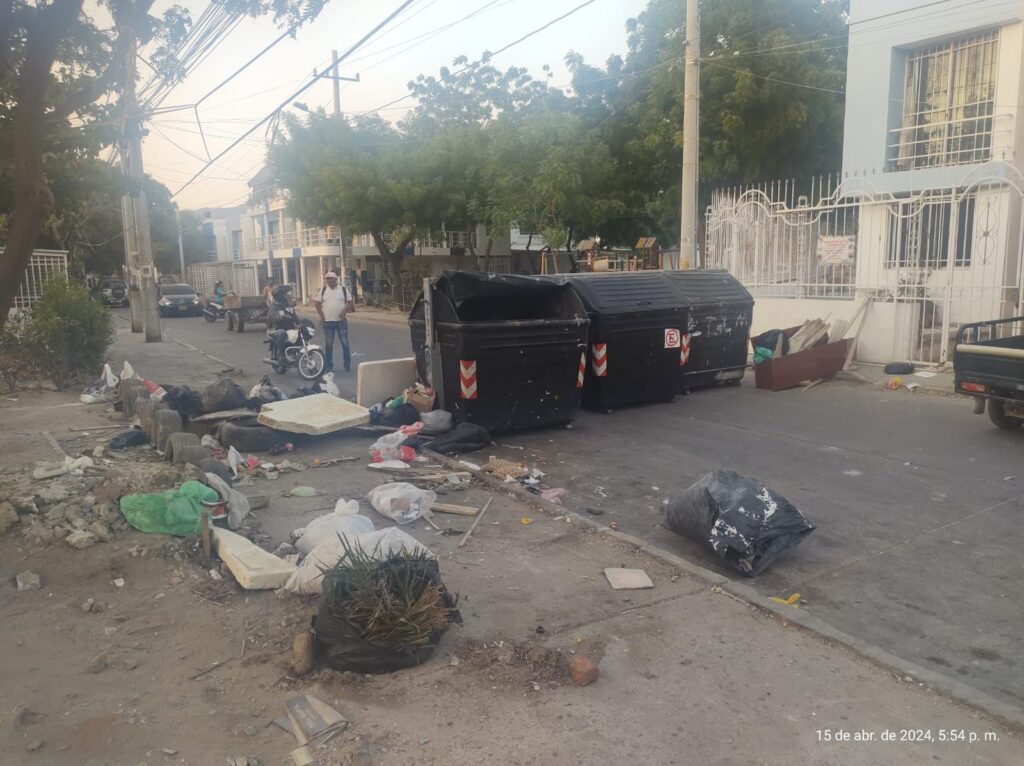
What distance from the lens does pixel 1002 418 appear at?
852 centimetres

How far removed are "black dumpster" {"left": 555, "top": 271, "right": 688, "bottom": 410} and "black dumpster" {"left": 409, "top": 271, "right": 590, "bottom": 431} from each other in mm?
709

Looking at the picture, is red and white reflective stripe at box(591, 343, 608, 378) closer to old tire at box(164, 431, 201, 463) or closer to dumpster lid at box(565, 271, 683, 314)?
dumpster lid at box(565, 271, 683, 314)

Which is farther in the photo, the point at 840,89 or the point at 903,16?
the point at 840,89

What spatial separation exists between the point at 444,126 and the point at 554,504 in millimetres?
25118

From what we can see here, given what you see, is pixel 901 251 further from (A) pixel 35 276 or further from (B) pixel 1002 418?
(A) pixel 35 276

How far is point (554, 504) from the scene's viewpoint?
6.19m

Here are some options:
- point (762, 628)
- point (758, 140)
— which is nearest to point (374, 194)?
point (758, 140)

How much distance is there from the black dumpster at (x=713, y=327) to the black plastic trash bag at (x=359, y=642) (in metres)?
7.77

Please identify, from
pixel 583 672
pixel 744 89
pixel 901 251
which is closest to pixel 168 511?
pixel 583 672

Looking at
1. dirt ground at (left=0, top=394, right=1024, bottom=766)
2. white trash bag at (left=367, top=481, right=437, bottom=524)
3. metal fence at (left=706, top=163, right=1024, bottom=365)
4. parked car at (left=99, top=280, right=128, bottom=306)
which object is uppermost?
metal fence at (left=706, top=163, right=1024, bottom=365)

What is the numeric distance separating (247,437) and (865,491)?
5717mm

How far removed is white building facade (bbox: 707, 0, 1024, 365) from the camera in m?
12.7

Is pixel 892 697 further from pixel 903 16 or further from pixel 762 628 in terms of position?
pixel 903 16

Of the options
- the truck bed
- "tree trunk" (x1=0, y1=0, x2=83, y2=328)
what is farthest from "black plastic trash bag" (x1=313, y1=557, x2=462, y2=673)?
the truck bed
